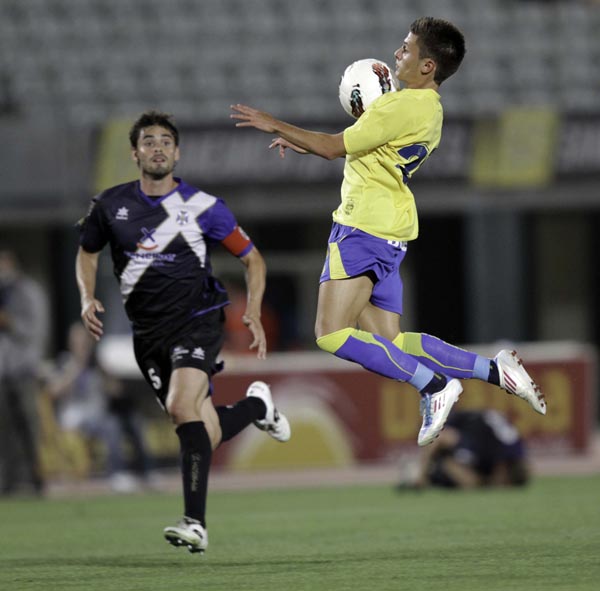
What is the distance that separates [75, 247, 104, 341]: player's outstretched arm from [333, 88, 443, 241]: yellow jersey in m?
1.28

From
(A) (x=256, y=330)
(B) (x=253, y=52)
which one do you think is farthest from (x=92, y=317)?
(B) (x=253, y=52)

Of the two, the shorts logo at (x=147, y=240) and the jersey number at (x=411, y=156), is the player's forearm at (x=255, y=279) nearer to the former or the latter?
the shorts logo at (x=147, y=240)

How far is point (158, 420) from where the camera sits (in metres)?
15.5

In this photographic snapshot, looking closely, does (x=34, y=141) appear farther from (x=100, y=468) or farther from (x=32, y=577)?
(x=32, y=577)

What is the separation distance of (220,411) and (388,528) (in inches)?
70.4

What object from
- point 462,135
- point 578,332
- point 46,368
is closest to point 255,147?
point 462,135

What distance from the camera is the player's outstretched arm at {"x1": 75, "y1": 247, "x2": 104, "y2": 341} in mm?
7461

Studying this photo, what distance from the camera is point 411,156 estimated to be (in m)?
7.34

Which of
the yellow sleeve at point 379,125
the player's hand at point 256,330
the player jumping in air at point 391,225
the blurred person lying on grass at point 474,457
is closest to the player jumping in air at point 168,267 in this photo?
the player's hand at point 256,330

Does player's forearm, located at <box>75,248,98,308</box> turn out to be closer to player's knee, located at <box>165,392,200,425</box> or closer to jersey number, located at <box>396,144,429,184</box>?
player's knee, located at <box>165,392,200,425</box>

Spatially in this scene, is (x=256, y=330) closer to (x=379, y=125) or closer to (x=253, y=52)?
(x=379, y=125)

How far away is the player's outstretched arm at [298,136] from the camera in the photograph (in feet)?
22.2

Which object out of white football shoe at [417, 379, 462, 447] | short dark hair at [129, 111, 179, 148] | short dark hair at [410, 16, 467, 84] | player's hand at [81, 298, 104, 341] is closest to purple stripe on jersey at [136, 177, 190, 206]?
short dark hair at [129, 111, 179, 148]

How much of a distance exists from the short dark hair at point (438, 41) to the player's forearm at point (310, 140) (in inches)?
29.3
